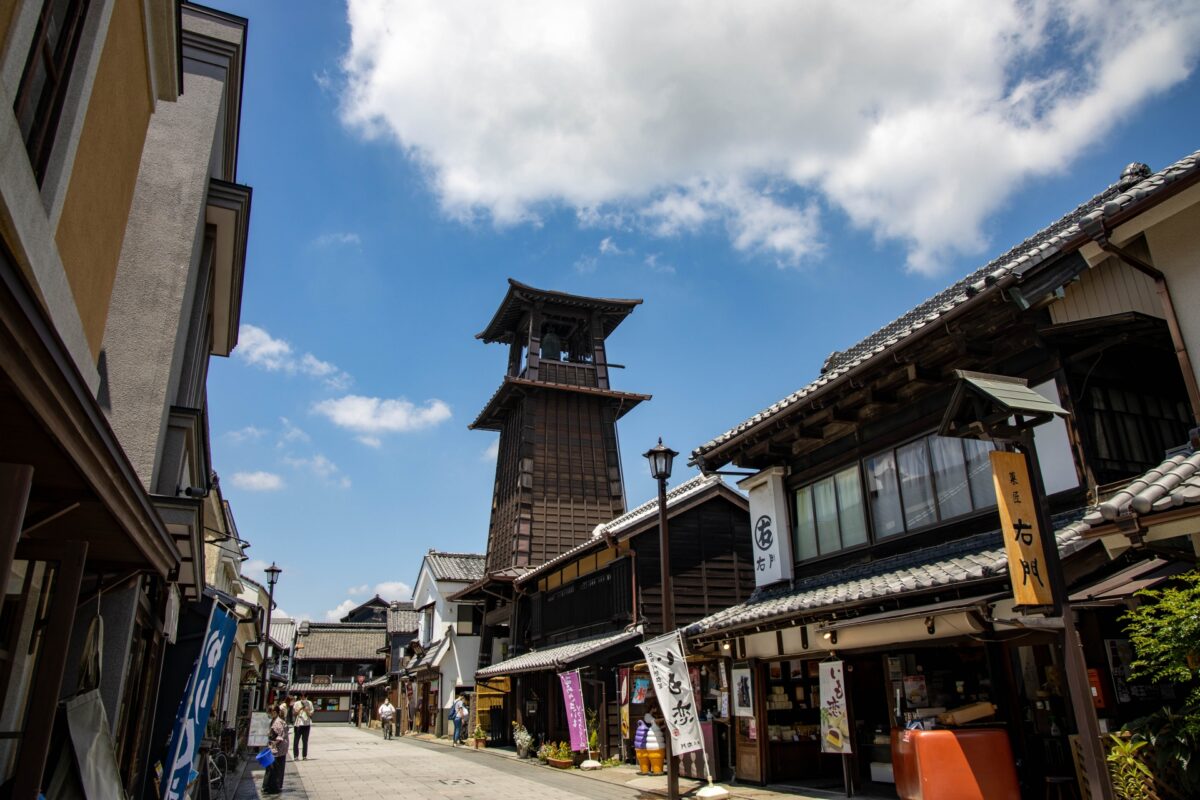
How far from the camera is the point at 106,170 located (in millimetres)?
6598

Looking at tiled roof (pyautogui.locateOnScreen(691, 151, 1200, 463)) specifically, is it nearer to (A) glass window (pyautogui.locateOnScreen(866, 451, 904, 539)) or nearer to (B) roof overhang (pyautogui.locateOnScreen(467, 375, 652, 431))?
(A) glass window (pyautogui.locateOnScreen(866, 451, 904, 539))

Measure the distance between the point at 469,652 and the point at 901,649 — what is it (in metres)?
30.1

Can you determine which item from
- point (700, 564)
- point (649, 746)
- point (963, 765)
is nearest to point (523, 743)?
point (649, 746)

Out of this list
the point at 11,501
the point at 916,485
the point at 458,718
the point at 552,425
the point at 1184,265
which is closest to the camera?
the point at 11,501

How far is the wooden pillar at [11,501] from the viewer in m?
3.08

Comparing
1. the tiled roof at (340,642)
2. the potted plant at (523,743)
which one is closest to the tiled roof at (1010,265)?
the potted plant at (523,743)

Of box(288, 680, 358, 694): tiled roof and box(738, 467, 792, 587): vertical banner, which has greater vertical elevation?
box(738, 467, 792, 587): vertical banner

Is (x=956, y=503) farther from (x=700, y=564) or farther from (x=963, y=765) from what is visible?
(x=700, y=564)

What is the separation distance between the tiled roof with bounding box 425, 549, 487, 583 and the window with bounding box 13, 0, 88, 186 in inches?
1583

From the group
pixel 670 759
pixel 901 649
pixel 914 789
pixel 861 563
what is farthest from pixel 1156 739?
pixel 670 759

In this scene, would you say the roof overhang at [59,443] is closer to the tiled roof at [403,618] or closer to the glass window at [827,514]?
the glass window at [827,514]

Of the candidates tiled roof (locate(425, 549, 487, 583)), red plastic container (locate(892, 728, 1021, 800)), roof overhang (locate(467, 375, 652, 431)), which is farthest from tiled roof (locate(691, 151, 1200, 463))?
tiled roof (locate(425, 549, 487, 583))

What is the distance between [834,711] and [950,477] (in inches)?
184

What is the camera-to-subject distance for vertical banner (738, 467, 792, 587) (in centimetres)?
1555
